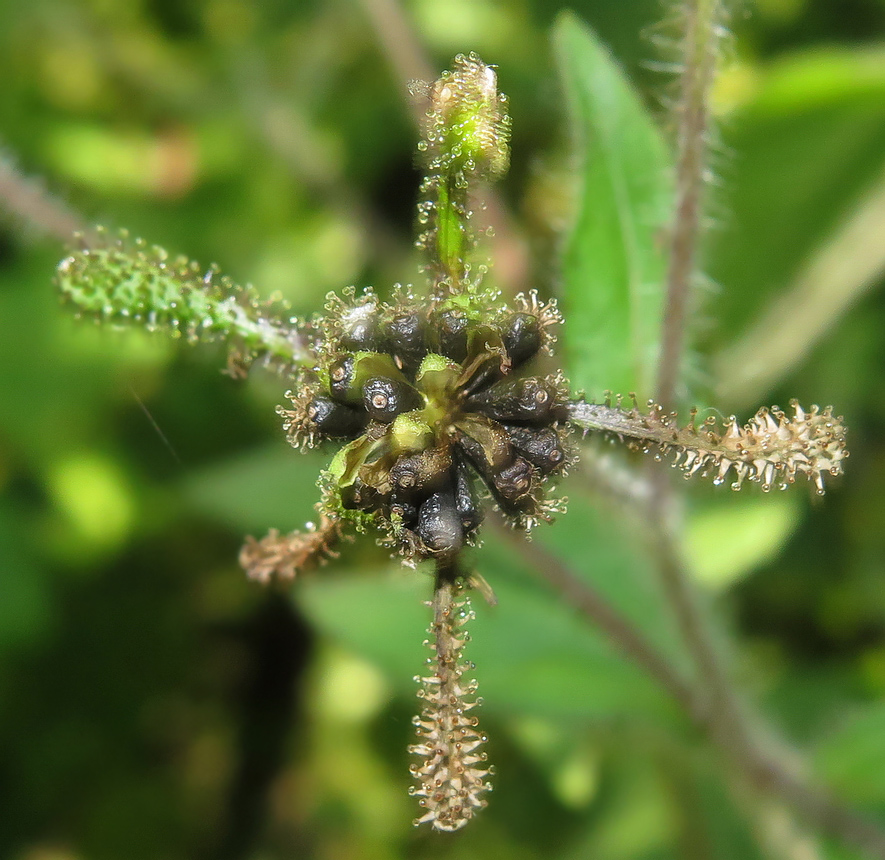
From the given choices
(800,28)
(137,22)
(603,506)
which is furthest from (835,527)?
(137,22)

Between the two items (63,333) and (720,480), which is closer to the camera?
(720,480)

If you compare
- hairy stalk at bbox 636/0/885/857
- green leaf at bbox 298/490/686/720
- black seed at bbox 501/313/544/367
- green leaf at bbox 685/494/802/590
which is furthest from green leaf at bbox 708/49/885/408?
black seed at bbox 501/313/544/367

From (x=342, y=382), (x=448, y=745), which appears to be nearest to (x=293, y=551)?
(x=342, y=382)

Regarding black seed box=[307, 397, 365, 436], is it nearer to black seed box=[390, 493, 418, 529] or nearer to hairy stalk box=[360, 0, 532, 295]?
black seed box=[390, 493, 418, 529]

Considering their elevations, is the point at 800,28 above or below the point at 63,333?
above

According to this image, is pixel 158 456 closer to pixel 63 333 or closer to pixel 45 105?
pixel 63 333

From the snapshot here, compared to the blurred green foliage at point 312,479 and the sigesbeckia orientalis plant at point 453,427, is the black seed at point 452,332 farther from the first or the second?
the blurred green foliage at point 312,479

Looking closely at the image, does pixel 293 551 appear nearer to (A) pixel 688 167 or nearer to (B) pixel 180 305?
(B) pixel 180 305
